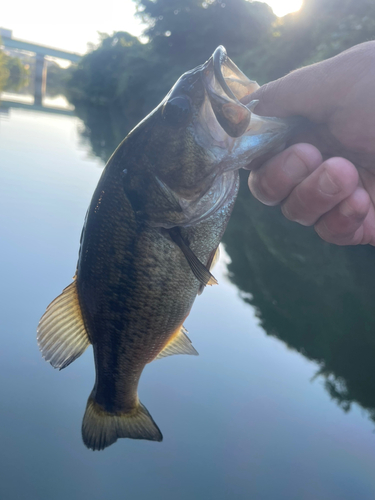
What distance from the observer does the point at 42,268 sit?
6207 millimetres

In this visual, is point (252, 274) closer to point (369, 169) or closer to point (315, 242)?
point (315, 242)

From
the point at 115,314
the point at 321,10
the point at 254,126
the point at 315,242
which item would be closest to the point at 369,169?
the point at 254,126

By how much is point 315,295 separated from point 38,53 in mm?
60277

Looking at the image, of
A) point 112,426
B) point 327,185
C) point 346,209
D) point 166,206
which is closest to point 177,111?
point 166,206

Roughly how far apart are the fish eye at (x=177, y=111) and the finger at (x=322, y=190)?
872 millimetres

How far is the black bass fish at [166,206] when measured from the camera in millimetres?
1962

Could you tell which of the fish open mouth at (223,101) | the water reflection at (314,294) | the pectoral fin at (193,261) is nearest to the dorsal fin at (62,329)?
the pectoral fin at (193,261)

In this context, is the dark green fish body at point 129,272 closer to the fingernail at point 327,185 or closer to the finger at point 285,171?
the finger at point 285,171

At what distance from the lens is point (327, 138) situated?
251 centimetres

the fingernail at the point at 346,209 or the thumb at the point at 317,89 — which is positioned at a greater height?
the thumb at the point at 317,89

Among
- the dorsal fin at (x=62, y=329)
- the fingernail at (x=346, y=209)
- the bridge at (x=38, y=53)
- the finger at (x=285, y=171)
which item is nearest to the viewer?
the dorsal fin at (x=62, y=329)

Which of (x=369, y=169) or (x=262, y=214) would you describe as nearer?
(x=369, y=169)

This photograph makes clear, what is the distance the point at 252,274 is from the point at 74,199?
16.1 feet

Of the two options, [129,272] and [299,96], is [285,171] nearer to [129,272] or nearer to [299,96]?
[299,96]
